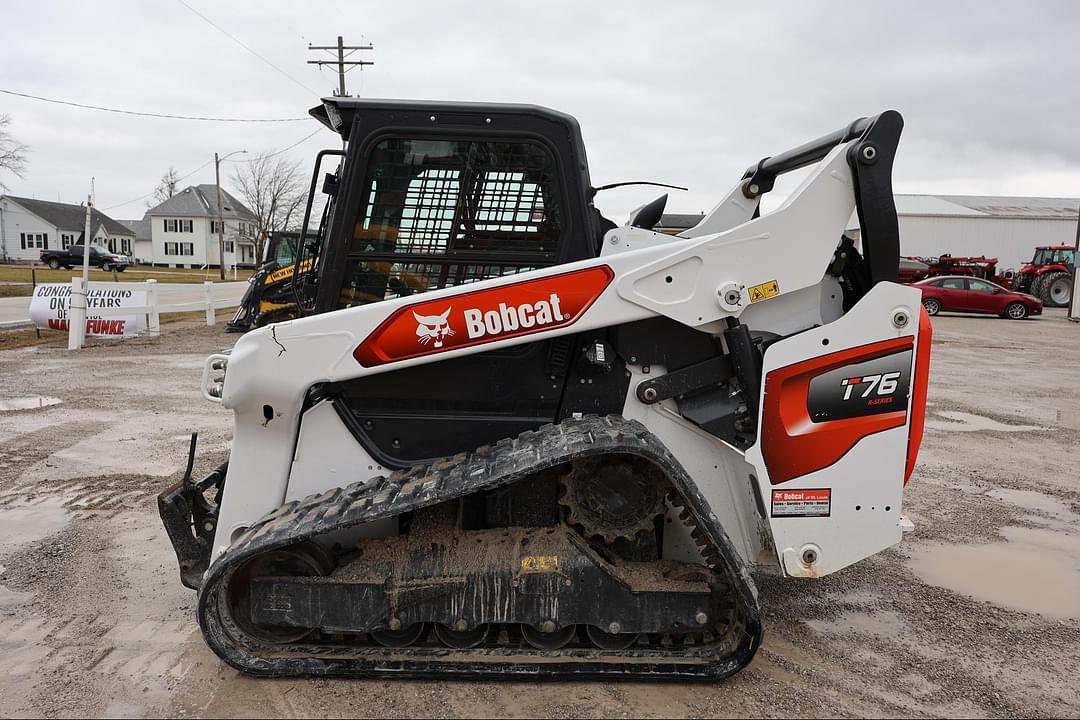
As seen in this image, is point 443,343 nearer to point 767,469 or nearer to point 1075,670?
point 767,469

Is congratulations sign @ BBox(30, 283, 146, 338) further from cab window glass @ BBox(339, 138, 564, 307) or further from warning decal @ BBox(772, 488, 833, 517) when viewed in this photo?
warning decal @ BBox(772, 488, 833, 517)

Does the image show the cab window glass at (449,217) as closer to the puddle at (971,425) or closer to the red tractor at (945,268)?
the puddle at (971,425)

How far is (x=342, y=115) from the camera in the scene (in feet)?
11.6

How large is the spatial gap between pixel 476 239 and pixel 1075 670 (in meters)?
3.25

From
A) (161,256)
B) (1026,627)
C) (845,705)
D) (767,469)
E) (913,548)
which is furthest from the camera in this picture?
(161,256)

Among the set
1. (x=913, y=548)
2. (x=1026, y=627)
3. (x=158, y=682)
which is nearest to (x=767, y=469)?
(x=1026, y=627)

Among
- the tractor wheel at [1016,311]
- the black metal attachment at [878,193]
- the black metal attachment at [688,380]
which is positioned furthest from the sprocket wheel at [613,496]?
the tractor wheel at [1016,311]

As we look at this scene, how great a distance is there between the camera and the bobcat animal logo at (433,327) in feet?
10.8

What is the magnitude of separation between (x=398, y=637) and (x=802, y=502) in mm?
1811

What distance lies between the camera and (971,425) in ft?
28.8

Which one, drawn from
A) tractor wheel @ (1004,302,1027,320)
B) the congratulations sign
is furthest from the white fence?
tractor wheel @ (1004,302,1027,320)

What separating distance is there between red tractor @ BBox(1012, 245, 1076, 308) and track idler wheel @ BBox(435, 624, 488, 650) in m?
35.1

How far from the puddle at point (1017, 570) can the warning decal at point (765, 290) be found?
2.29 m

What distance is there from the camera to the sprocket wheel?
3.22m
